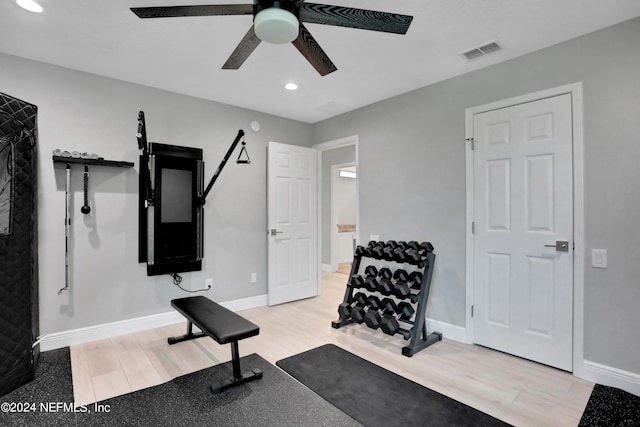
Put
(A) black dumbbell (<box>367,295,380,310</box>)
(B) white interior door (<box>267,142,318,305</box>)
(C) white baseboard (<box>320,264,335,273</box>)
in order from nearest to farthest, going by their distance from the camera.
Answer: (A) black dumbbell (<box>367,295,380,310</box>) < (B) white interior door (<box>267,142,318,305</box>) < (C) white baseboard (<box>320,264,335,273</box>)

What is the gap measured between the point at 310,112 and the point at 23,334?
360 centimetres

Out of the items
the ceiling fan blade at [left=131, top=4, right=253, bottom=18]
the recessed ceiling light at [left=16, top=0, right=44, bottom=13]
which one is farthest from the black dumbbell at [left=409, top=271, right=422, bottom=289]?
the recessed ceiling light at [left=16, top=0, right=44, bottom=13]

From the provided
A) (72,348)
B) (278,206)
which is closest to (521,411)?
(278,206)

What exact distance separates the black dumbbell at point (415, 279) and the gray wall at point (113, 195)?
2.07m

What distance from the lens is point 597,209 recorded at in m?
2.43

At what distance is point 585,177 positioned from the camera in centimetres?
247

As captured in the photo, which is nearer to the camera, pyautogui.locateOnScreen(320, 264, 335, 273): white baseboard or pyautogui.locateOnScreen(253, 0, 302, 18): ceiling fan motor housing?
pyautogui.locateOnScreen(253, 0, 302, 18): ceiling fan motor housing

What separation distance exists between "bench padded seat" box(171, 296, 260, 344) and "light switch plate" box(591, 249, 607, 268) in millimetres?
2503

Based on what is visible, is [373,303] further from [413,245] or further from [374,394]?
[374,394]

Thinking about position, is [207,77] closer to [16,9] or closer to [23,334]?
[16,9]

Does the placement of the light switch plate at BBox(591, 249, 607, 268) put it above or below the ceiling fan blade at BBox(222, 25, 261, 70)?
below

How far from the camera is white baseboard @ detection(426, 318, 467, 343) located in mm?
3151

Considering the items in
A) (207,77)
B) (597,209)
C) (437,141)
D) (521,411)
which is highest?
(207,77)

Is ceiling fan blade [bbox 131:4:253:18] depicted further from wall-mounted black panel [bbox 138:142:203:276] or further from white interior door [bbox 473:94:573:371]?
white interior door [bbox 473:94:573:371]
